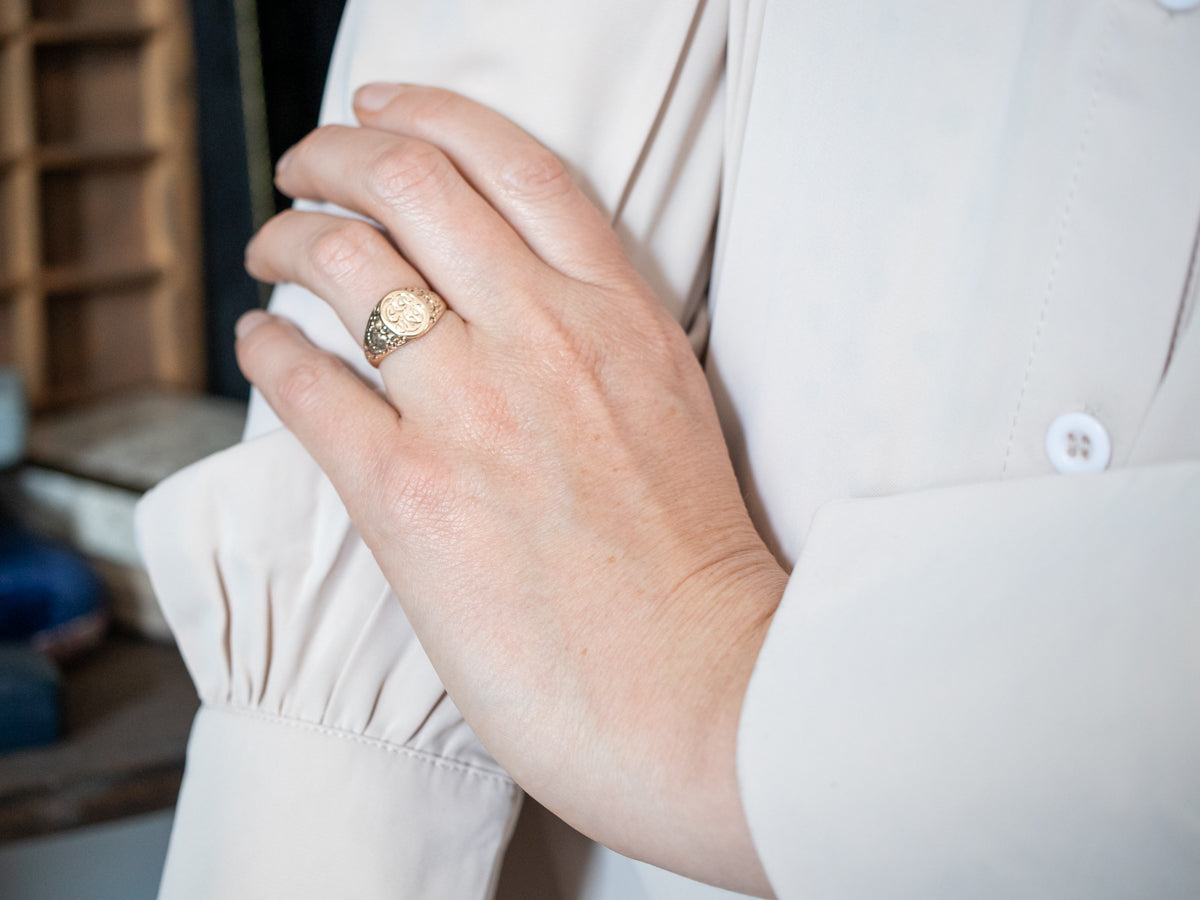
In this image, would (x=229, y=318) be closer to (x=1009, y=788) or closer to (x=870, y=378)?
(x=870, y=378)

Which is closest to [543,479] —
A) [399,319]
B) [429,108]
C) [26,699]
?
[399,319]

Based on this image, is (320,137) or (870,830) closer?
(870,830)

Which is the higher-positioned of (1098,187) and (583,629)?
(1098,187)

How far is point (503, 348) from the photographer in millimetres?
421

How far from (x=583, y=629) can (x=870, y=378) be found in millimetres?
171

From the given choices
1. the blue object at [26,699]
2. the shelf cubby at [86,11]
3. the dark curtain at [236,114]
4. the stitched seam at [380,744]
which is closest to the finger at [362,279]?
the stitched seam at [380,744]

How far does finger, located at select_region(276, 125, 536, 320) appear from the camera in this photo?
1.41 ft

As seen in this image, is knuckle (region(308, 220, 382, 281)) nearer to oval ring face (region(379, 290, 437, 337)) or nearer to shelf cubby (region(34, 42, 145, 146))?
oval ring face (region(379, 290, 437, 337))

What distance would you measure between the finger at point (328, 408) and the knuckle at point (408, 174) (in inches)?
3.4

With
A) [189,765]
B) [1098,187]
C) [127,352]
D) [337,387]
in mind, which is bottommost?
[127,352]

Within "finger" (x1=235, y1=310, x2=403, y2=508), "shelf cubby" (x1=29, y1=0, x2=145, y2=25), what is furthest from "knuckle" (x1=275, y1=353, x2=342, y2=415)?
"shelf cubby" (x1=29, y1=0, x2=145, y2=25)

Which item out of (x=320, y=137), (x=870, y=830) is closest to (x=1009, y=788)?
(x=870, y=830)

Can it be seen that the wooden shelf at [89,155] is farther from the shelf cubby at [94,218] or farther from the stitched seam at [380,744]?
the stitched seam at [380,744]

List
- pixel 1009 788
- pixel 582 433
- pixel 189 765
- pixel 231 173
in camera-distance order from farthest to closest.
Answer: pixel 231 173, pixel 189 765, pixel 582 433, pixel 1009 788
